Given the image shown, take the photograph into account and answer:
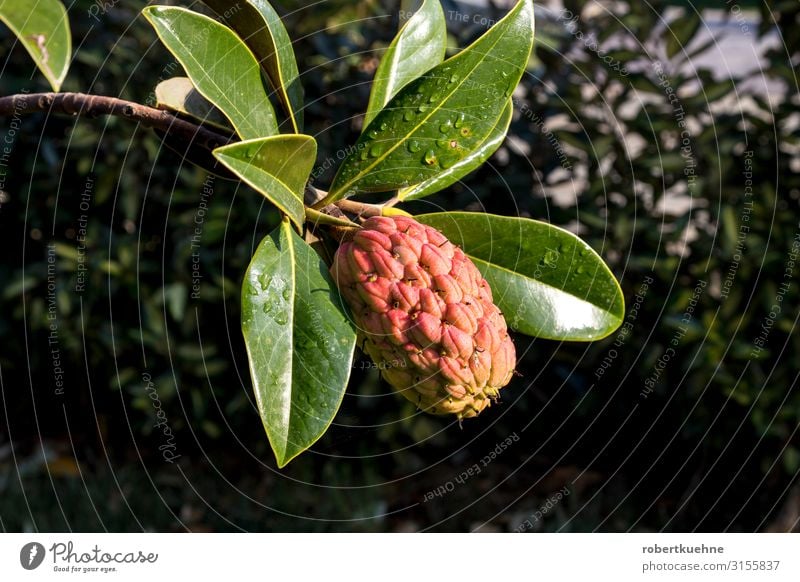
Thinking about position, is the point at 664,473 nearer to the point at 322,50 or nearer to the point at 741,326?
the point at 741,326

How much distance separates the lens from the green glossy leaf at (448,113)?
529 millimetres

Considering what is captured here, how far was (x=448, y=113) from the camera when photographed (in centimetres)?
53

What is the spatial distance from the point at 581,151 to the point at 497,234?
1198mm

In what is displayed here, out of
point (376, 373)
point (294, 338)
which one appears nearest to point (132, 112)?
point (294, 338)

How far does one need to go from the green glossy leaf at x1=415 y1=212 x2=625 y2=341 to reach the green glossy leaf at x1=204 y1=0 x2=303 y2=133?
115 millimetres

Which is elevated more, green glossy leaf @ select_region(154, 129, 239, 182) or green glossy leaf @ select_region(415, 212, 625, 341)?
green glossy leaf @ select_region(154, 129, 239, 182)

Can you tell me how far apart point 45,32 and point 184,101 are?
5.8 inches

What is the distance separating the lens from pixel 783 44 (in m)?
1.63

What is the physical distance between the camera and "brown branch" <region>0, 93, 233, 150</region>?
1.75 ft

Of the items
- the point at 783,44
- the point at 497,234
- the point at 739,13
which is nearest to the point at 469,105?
the point at 497,234
